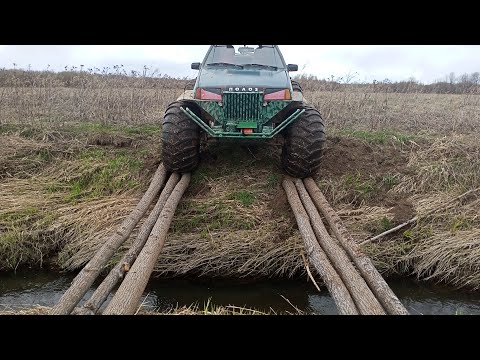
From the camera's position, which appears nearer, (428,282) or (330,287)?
(330,287)

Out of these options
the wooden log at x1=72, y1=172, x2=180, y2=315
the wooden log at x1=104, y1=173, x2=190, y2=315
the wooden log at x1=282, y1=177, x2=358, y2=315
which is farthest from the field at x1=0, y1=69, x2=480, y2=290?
the wooden log at x1=104, y1=173, x2=190, y2=315

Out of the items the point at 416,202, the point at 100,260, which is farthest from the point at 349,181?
the point at 100,260

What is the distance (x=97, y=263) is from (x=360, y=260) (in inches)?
98.0

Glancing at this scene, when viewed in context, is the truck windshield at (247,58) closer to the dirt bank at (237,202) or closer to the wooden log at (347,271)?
the dirt bank at (237,202)

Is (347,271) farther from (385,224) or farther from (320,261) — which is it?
(385,224)

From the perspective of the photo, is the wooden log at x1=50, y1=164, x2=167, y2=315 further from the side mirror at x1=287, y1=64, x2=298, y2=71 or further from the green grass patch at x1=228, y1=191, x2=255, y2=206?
the side mirror at x1=287, y1=64, x2=298, y2=71

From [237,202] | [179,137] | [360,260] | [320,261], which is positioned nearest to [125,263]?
[320,261]

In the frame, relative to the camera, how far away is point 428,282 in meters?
5.83

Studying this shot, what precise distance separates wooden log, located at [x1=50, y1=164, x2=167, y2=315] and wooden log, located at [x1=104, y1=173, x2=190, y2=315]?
0.26m

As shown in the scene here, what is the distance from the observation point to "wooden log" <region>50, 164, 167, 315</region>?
3.25 metres

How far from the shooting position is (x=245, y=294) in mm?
5641

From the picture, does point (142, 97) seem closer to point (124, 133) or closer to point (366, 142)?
point (124, 133)

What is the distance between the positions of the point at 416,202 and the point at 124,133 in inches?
217

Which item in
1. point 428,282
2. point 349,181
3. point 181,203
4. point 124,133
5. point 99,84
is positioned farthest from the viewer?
point 99,84
